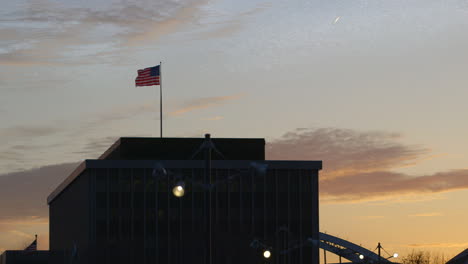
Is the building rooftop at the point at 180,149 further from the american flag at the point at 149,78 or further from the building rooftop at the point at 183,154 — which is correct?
the american flag at the point at 149,78

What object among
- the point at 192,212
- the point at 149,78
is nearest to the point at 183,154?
the point at 192,212

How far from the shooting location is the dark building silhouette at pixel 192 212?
142250 millimetres

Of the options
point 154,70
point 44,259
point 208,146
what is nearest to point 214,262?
point 154,70

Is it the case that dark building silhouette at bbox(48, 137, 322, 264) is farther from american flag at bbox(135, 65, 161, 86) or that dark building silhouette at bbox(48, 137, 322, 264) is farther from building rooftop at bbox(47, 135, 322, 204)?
american flag at bbox(135, 65, 161, 86)

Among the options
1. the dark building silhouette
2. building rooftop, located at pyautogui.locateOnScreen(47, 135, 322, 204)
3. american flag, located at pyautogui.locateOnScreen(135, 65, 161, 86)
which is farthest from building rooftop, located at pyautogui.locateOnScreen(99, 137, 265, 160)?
american flag, located at pyautogui.locateOnScreen(135, 65, 161, 86)

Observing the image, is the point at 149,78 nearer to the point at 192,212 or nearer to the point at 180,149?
the point at 192,212

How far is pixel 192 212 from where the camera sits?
146 m

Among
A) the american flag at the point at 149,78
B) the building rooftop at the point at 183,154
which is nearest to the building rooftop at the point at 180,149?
the building rooftop at the point at 183,154

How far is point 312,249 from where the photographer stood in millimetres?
146500

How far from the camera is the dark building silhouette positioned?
14225cm

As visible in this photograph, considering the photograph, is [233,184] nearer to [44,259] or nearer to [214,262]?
[214,262]

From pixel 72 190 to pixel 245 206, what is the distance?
127ft

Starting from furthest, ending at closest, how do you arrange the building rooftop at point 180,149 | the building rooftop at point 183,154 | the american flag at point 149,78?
the building rooftop at point 180,149 < the building rooftop at point 183,154 < the american flag at point 149,78

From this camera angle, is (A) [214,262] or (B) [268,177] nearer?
(A) [214,262]
